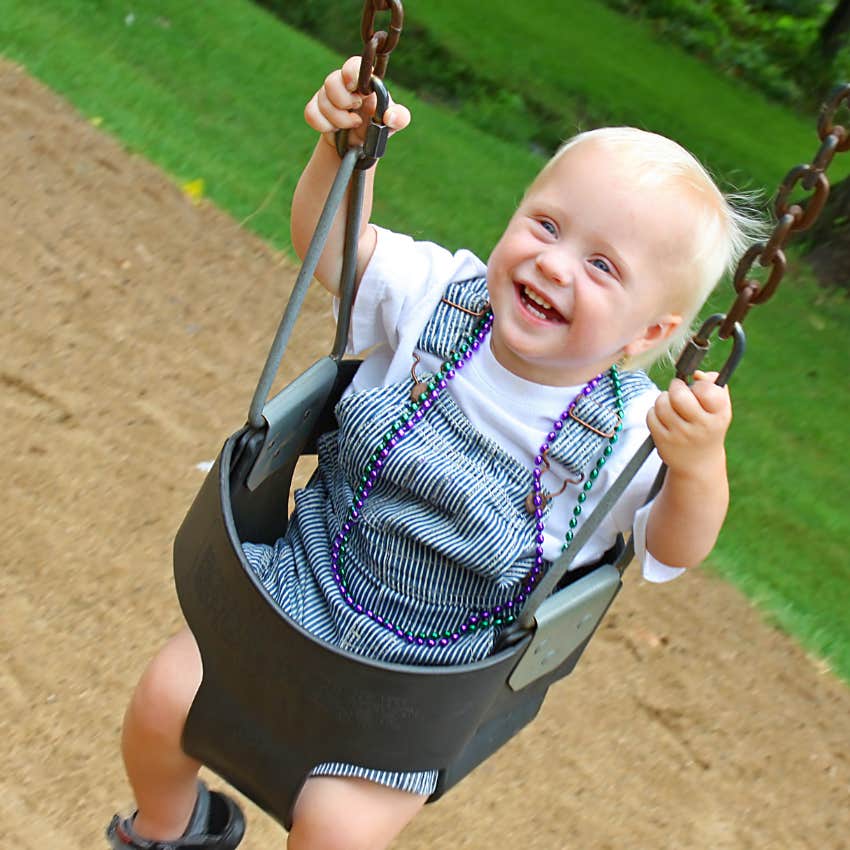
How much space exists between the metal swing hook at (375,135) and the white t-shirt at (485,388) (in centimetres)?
26

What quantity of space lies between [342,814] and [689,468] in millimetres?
630

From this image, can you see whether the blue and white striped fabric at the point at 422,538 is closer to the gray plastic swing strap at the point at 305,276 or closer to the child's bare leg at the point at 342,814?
the child's bare leg at the point at 342,814

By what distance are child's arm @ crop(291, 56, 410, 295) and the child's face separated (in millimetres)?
216

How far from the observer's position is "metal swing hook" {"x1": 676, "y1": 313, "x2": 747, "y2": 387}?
1.32m

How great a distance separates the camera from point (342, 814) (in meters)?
1.58

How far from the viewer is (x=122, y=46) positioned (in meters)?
5.69

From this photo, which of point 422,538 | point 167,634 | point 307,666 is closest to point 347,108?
point 422,538

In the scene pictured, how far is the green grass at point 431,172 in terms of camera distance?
3.97 metres

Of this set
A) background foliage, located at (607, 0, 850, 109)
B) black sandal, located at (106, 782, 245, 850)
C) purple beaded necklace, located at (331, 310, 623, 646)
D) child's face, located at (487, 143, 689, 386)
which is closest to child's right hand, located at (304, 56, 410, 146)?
→ child's face, located at (487, 143, 689, 386)

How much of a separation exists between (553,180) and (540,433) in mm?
343

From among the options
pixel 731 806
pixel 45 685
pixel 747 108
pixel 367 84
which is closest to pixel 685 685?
pixel 731 806

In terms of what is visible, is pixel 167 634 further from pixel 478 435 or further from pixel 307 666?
pixel 307 666

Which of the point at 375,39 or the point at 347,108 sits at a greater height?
the point at 375,39

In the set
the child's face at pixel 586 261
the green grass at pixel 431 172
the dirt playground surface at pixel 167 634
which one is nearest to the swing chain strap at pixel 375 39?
the child's face at pixel 586 261
